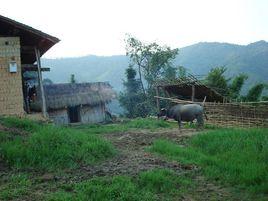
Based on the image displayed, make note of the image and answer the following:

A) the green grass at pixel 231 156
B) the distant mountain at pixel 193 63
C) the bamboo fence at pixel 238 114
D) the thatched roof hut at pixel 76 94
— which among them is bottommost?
the green grass at pixel 231 156

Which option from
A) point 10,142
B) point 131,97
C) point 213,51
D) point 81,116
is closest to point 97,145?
point 10,142

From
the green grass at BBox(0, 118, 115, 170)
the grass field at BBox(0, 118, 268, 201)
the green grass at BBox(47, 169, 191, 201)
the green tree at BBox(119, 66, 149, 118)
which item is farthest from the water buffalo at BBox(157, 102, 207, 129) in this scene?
the green tree at BBox(119, 66, 149, 118)

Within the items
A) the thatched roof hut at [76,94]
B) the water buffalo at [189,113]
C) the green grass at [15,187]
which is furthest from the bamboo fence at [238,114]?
the thatched roof hut at [76,94]

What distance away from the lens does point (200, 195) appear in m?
7.67

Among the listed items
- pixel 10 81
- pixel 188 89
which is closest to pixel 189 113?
pixel 188 89

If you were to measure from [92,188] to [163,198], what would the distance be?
1.38m

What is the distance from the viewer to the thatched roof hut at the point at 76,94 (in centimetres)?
2675

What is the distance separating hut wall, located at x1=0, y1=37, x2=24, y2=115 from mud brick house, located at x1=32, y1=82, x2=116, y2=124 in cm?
1011

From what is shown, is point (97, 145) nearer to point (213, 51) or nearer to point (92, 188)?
point (92, 188)

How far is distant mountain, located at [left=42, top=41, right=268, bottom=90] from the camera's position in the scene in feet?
305

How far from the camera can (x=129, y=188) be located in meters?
7.47

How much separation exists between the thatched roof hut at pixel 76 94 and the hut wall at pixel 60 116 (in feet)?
2.03

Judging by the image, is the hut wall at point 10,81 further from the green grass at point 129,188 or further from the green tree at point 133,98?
the green tree at point 133,98

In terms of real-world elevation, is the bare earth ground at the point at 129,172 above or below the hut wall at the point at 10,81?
below
